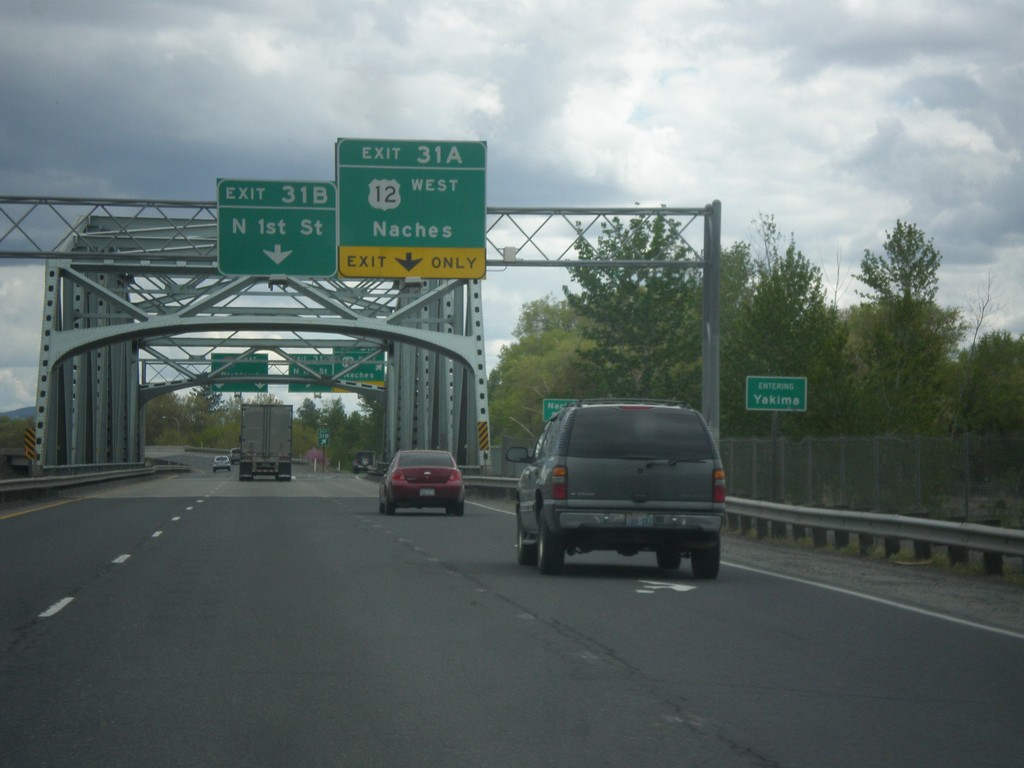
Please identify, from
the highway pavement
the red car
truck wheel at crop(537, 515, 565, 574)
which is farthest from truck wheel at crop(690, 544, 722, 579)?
the red car

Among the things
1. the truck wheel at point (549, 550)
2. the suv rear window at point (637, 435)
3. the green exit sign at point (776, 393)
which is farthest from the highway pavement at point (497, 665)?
the green exit sign at point (776, 393)

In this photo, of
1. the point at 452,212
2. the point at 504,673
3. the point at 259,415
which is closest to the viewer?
the point at 504,673

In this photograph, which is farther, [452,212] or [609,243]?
[609,243]

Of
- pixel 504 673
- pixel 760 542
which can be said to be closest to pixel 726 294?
pixel 760 542

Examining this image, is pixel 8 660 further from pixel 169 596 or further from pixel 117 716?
pixel 169 596

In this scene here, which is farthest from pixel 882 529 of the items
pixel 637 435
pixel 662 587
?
pixel 662 587

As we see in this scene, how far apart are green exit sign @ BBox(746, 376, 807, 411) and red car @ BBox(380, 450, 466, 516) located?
8.44 metres

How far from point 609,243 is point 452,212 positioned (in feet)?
111

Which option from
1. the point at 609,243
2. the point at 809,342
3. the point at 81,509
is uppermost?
the point at 609,243

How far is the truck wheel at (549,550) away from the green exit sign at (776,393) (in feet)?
39.9

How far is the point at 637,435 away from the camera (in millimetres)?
17141

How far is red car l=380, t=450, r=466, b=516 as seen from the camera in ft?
115

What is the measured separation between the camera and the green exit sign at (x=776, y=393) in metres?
29.2

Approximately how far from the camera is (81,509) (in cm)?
3769
